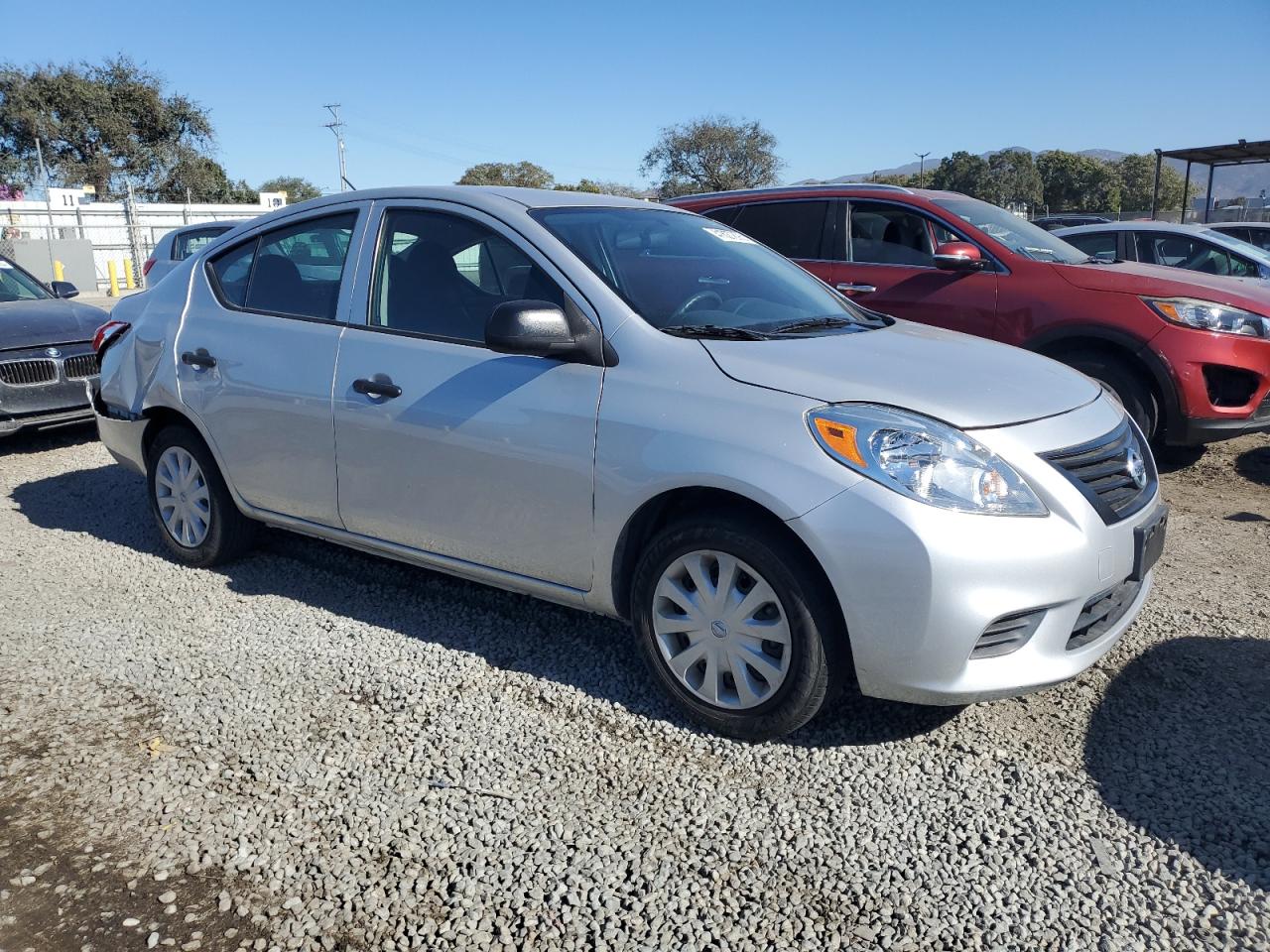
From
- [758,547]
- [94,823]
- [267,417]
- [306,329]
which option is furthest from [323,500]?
[758,547]

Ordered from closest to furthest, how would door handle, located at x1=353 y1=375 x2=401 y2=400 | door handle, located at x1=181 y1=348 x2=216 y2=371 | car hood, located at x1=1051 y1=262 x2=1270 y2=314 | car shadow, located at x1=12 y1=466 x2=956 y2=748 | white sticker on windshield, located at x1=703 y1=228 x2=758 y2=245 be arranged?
car shadow, located at x1=12 y1=466 x2=956 y2=748 → door handle, located at x1=353 y1=375 x2=401 y2=400 → white sticker on windshield, located at x1=703 y1=228 x2=758 y2=245 → door handle, located at x1=181 y1=348 x2=216 y2=371 → car hood, located at x1=1051 y1=262 x2=1270 y2=314

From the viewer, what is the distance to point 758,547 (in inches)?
118

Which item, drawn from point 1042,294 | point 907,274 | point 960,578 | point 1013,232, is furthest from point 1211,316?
point 960,578

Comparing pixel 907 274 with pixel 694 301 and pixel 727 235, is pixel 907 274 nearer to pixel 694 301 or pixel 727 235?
pixel 727 235

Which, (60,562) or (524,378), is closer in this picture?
(524,378)

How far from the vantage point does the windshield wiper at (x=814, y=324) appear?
369cm

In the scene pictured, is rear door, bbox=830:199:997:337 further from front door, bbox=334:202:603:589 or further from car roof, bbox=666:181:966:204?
front door, bbox=334:202:603:589

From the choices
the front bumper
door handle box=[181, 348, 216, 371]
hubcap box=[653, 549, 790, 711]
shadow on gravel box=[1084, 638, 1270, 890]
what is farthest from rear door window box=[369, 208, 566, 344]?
shadow on gravel box=[1084, 638, 1270, 890]

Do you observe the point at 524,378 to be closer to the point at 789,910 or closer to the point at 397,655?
the point at 397,655

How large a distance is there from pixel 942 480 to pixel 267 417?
9.26 ft

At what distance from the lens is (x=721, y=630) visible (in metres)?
3.17

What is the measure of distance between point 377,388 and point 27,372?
4929mm

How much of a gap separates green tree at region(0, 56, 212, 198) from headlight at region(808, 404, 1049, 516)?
51.9 meters

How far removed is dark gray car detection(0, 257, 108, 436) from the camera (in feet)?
23.9
